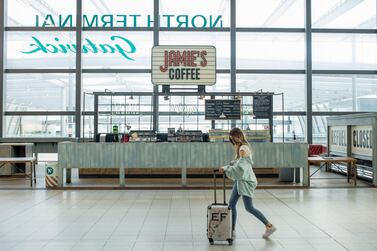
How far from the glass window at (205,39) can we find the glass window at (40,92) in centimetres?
361

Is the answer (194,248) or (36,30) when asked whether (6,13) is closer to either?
(36,30)

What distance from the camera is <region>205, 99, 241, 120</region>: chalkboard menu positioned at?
11992mm

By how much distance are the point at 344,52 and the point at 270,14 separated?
117 inches

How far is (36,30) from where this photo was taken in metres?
16.4

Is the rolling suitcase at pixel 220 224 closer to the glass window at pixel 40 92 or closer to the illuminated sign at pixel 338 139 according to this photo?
the illuminated sign at pixel 338 139

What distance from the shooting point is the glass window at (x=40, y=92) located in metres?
16.4

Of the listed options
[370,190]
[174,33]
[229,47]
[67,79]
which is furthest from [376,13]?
[67,79]

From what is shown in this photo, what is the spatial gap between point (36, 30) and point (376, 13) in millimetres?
12039

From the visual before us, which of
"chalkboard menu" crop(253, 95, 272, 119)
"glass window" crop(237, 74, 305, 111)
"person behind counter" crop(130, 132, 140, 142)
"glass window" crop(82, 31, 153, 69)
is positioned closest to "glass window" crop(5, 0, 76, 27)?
"glass window" crop(82, 31, 153, 69)

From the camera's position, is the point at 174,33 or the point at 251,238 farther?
the point at 174,33

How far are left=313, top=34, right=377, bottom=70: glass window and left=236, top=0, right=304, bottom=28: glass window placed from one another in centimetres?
99

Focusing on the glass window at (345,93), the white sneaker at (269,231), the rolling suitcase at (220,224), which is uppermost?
the glass window at (345,93)

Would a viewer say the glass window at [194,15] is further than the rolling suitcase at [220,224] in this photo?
Yes

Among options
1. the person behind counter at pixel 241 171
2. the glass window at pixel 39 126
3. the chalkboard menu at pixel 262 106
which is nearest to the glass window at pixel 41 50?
the glass window at pixel 39 126
